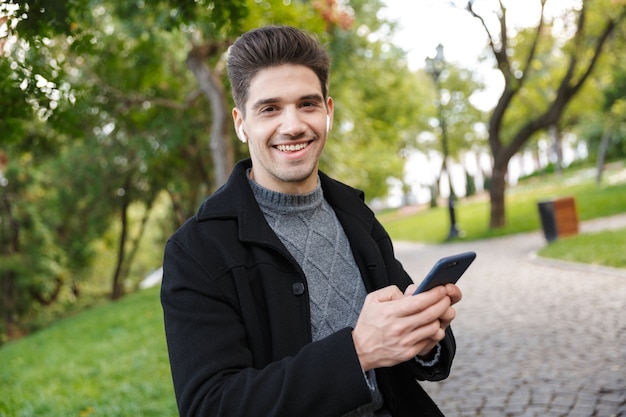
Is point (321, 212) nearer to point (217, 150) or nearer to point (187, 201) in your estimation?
point (217, 150)

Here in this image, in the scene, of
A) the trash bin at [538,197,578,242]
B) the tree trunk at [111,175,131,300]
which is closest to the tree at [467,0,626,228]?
the trash bin at [538,197,578,242]

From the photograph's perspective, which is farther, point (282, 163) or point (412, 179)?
point (412, 179)

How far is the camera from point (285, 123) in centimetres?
215

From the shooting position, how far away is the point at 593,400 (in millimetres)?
5109

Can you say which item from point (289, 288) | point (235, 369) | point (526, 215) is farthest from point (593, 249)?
point (235, 369)

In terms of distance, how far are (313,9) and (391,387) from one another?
1116 cm

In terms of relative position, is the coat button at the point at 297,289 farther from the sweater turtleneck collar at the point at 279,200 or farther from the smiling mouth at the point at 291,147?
the smiling mouth at the point at 291,147

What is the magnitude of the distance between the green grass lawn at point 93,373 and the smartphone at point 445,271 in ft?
15.0

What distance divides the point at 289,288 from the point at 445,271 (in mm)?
524

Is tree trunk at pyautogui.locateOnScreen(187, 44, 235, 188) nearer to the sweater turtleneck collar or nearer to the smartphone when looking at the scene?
the sweater turtleneck collar

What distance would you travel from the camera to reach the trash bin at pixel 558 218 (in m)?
15.1

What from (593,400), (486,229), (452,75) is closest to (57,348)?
(593,400)

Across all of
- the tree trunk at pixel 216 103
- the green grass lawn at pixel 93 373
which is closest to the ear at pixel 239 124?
the green grass lawn at pixel 93 373

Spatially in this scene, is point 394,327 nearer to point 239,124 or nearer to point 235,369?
point 235,369
